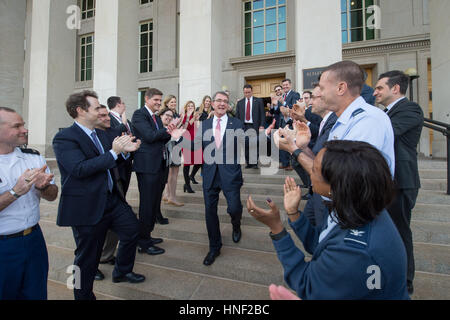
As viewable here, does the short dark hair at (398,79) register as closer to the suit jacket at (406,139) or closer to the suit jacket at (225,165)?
the suit jacket at (406,139)

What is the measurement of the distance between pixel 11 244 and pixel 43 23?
1040cm

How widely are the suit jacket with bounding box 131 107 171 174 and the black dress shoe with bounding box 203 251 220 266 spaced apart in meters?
1.35

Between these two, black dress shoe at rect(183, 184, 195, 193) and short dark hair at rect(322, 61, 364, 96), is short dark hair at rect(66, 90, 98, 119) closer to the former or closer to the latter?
short dark hair at rect(322, 61, 364, 96)

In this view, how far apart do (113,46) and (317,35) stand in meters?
6.40

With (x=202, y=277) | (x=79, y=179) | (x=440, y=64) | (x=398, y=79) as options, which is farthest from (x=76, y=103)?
(x=440, y=64)

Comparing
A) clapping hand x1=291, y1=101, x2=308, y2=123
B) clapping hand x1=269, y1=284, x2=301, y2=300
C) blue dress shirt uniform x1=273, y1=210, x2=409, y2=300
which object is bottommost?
clapping hand x1=269, y1=284, x2=301, y2=300

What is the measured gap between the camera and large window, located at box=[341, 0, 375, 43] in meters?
9.80

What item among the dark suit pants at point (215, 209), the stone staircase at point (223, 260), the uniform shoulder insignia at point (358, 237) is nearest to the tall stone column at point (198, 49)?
the stone staircase at point (223, 260)

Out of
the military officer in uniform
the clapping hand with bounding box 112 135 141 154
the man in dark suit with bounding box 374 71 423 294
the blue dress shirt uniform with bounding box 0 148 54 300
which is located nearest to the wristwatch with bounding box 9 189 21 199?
the military officer in uniform

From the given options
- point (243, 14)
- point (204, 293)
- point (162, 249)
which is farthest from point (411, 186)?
point (243, 14)

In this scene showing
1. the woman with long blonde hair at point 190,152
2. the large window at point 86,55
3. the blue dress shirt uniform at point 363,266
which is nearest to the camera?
the blue dress shirt uniform at point 363,266

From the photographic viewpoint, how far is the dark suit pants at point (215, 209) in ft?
9.82

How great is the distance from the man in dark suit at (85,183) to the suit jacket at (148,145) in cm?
92

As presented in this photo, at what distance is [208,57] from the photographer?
676cm
